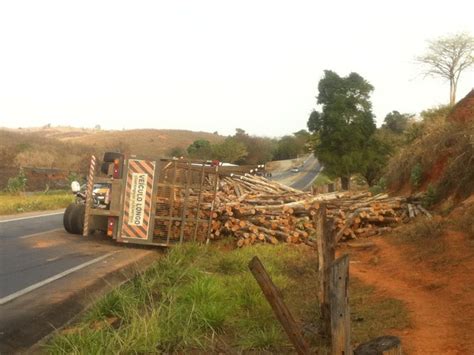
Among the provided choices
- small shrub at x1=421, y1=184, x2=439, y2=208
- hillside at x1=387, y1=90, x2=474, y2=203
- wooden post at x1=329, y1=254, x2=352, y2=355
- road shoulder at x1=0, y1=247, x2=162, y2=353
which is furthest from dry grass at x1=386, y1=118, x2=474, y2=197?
wooden post at x1=329, y1=254, x2=352, y2=355

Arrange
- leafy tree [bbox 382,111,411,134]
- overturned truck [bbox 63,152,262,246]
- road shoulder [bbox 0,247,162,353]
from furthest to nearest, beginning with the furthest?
leafy tree [bbox 382,111,411,134], overturned truck [bbox 63,152,262,246], road shoulder [bbox 0,247,162,353]

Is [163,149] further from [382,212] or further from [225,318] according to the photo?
[225,318]

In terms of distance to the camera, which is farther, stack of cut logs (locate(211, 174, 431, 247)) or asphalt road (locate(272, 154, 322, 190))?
asphalt road (locate(272, 154, 322, 190))

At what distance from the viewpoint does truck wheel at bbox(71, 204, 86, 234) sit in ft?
47.0

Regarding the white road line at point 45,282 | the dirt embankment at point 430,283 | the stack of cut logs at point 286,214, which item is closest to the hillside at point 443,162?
the stack of cut logs at point 286,214

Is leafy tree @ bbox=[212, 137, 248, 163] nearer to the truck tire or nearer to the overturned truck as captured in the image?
the truck tire

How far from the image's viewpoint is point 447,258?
9117mm

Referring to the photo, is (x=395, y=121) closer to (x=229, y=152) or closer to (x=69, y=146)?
(x=229, y=152)

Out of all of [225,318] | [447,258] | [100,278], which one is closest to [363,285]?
[447,258]

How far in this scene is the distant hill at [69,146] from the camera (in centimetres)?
4644

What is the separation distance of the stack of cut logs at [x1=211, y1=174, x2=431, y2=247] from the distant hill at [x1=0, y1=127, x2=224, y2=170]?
7.82 feet

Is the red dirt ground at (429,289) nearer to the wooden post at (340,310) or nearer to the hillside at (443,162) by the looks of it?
the wooden post at (340,310)

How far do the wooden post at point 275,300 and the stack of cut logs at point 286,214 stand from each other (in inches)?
307

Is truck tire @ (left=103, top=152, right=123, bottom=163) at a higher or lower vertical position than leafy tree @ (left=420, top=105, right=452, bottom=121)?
lower
